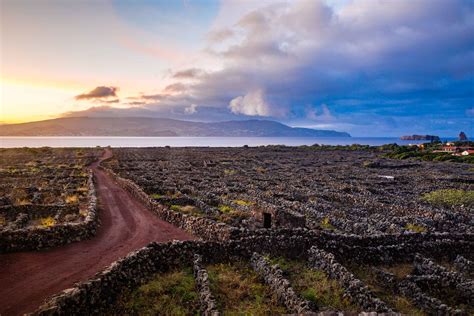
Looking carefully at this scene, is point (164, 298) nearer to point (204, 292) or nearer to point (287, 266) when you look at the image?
point (204, 292)

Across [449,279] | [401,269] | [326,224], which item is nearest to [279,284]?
[401,269]

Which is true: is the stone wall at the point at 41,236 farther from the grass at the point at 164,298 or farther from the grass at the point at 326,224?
the grass at the point at 326,224

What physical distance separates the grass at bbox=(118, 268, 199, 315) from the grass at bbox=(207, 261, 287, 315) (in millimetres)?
1084

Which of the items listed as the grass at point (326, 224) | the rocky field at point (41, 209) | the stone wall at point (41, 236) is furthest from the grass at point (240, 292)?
the grass at point (326, 224)

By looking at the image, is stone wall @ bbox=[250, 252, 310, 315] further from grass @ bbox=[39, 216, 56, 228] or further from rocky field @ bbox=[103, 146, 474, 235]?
grass @ bbox=[39, 216, 56, 228]

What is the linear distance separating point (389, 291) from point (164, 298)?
10.2 meters

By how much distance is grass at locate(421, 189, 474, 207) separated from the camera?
35.0 m

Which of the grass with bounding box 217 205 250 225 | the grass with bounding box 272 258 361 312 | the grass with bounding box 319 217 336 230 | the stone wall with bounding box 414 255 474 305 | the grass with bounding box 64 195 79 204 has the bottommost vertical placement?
the grass with bounding box 272 258 361 312

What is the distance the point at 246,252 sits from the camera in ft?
61.1

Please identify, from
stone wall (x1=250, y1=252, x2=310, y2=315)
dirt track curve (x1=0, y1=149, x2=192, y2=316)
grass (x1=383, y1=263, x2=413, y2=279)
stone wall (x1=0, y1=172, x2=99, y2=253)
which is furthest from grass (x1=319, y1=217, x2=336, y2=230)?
stone wall (x1=0, y1=172, x2=99, y2=253)

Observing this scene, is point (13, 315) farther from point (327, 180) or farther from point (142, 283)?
point (327, 180)

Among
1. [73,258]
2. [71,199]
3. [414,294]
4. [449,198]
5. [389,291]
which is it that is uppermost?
[449,198]

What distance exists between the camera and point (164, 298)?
45.6ft

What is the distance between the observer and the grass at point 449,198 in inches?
1377
